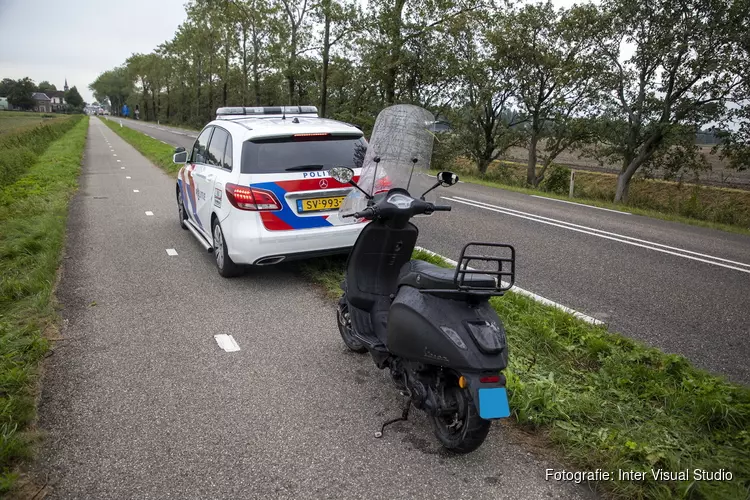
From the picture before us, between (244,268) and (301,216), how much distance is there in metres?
1.09

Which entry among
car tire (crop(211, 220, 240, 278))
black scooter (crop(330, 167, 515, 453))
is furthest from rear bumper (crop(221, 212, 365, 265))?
black scooter (crop(330, 167, 515, 453))

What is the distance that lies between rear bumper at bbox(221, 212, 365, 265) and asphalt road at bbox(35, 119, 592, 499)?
0.40 m

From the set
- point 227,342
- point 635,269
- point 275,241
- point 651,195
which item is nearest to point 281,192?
point 275,241

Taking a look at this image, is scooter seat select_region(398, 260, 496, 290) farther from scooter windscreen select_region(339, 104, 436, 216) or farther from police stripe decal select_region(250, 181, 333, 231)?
police stripe decal select_region(250, 181, 333, 231)

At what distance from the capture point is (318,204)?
549 cm

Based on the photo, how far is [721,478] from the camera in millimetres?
2615

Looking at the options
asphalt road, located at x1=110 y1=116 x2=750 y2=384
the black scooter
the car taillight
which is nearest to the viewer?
the black scooter

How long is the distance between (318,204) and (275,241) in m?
0.60

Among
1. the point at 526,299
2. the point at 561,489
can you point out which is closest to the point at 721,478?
the point at 561,489

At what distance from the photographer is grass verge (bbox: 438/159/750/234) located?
1327 centimetres

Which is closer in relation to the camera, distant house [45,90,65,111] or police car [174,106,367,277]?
police car [174,106,367,277]

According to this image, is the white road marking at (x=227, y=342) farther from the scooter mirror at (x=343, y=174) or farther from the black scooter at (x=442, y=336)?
the scooter mirror at (x=343, y=174)

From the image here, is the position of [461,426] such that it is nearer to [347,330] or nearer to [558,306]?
[347,330]

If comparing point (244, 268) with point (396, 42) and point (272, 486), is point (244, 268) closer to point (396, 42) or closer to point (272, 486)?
point (272, 486)
